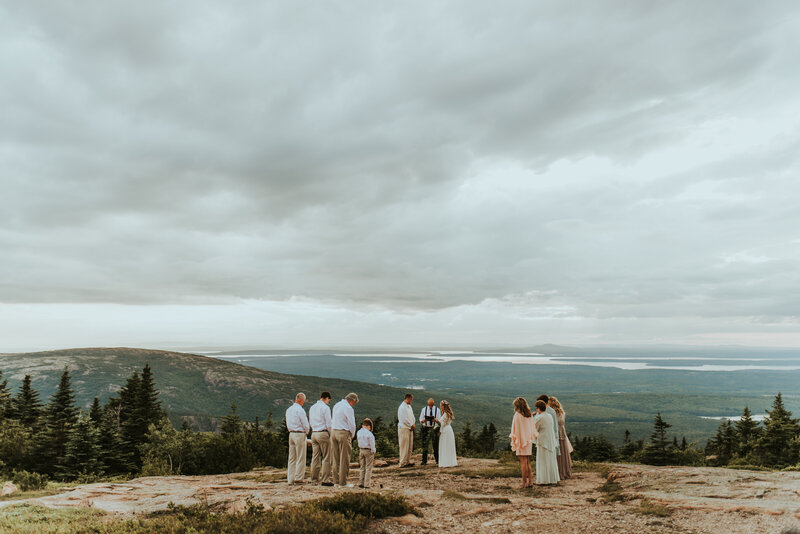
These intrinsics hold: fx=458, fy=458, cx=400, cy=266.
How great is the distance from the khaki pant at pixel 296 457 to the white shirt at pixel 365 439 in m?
2.44

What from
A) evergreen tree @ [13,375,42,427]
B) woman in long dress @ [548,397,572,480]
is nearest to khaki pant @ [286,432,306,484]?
woman in long dress @ [548,397,572,480]

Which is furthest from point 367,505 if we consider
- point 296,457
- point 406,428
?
point 406,428

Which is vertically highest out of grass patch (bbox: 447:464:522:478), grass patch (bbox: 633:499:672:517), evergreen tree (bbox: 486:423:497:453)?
grass patch (bbox: 633:499:672:517)

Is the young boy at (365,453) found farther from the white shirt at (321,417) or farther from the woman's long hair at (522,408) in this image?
the woman's long hair at (522,408)

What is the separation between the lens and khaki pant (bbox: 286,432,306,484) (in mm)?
16281

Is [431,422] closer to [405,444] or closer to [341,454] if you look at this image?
[405,444]

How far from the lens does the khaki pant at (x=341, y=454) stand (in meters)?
15.3

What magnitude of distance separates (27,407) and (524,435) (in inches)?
2938

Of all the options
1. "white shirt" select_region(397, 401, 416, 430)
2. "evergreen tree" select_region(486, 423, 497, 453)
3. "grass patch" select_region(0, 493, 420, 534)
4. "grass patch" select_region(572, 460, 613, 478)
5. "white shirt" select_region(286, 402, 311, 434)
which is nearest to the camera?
"grass patch" select_region(0, 493, 420, 534)

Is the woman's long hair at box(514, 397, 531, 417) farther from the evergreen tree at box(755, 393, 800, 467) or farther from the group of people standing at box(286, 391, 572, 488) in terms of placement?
the evergreen tree at box(755, 393, 800, 467)

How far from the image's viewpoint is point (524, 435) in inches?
592

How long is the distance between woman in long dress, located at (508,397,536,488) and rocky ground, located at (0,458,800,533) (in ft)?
2.04

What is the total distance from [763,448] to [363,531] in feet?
146

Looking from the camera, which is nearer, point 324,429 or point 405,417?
point 324,429
